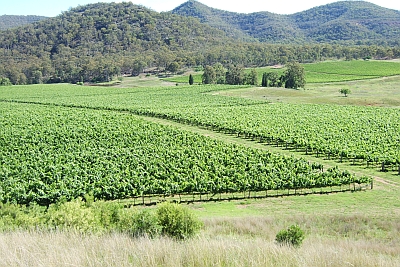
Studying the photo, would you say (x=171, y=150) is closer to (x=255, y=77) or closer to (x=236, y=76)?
(x=255, y=77)

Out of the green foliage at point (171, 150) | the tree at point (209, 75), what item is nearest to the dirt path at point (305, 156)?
the green foliage at point (171, 150)

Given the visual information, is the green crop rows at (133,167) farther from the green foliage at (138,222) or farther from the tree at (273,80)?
the tree at (273,80)

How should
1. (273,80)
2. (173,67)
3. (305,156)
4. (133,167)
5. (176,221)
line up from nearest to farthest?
(176,221) < (133,167) < (305,156) < (273,80) < (173,67)

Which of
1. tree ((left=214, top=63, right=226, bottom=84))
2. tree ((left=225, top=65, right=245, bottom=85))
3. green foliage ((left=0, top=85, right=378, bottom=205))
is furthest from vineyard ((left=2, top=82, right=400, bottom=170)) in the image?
tree ((left=214, top=63, right=226, bottom=84))

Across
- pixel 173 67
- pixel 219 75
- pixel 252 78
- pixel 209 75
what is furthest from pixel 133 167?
pixel 173 67

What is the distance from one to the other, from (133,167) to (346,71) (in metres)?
125

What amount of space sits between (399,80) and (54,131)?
102 m

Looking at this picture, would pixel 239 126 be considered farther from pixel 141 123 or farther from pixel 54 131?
pixel 54 131

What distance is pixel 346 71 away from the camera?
144m

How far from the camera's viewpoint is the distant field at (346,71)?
428 ft

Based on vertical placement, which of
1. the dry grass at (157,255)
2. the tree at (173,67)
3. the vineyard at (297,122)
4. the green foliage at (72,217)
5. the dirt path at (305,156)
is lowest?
the dirt path at (305,156)

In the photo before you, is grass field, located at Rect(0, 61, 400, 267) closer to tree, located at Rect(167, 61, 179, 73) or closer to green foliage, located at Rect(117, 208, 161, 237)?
green foliage, located at Rect(117, 208, 161, 237)

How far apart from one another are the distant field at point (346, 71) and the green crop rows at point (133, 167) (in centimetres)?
9308

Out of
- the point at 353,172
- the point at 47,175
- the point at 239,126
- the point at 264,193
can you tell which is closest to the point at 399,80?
the point at 239,126
